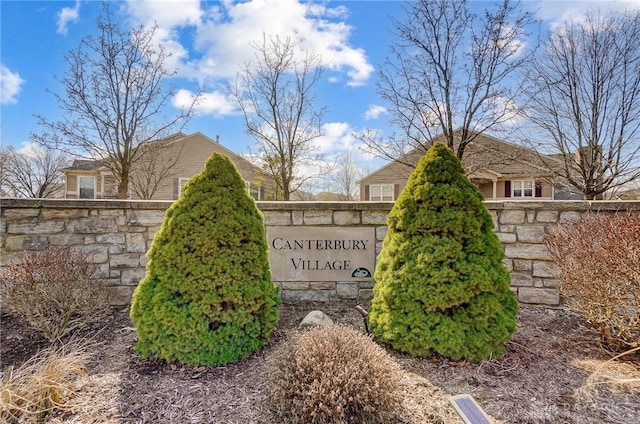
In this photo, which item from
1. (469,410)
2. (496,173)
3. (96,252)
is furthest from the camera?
(496,173)

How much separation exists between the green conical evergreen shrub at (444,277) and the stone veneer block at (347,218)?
1099mm

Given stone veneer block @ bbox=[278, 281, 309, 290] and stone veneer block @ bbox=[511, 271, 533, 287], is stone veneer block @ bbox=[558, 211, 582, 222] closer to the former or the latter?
stone veneer block @ bbox=[511, 271, 533, 287]

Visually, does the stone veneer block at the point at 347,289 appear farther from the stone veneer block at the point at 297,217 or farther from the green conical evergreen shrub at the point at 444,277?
the green conical evergreen shrub at the point at 444,277

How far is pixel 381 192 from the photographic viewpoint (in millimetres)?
19672

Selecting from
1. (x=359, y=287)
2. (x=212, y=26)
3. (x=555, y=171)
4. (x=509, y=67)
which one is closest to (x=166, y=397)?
(x=359, y=287)

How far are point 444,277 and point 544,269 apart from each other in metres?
2.13

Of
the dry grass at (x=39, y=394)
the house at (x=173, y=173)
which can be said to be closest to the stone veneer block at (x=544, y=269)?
the dry grass at (x=39, y=394)

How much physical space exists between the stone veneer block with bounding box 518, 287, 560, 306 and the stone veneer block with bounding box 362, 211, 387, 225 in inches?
78.3

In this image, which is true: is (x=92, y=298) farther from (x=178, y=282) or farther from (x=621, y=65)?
(x=621, y=65)

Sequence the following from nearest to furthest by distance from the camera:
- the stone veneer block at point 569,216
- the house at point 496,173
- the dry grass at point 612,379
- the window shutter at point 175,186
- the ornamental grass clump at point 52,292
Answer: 1. the dry grass at point 612,379
2. the ornamental grass clump at point 52,292
3. the stone veneer block at point 569,216
4. the house at point 496,173
5. the window shutter at point 175,186

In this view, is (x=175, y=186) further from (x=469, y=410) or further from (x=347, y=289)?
(x=469, y=410)

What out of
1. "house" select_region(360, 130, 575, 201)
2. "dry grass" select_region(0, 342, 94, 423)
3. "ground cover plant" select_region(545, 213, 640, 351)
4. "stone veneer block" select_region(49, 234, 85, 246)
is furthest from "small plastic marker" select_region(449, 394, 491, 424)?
"house" select_region(360, 130, 575, 201)

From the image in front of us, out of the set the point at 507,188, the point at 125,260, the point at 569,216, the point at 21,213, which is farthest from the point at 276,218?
the point at 507,188

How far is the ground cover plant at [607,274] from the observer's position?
275cm
